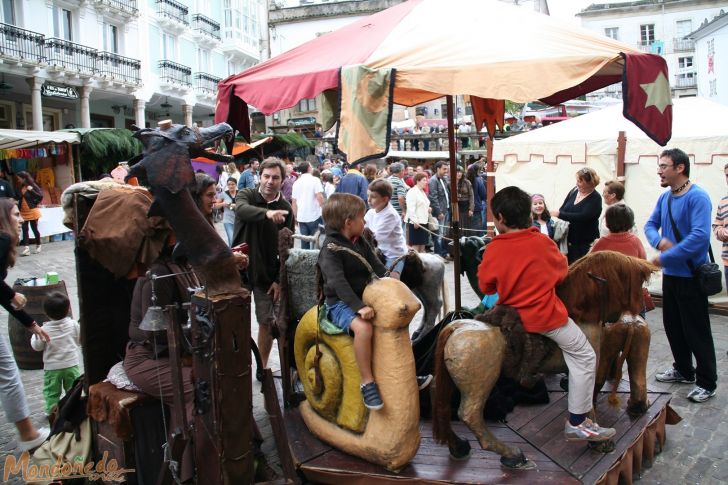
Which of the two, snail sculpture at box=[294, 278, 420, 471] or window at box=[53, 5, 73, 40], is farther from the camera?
window at box=[53, 5, 73, 40]

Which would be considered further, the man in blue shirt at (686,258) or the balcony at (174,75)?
the balcony at (174,75)

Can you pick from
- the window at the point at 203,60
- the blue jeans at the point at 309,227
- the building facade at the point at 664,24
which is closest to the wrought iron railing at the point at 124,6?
the window at the point at 203,60

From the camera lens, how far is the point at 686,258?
15.5 ft

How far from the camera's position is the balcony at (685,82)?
48.6m

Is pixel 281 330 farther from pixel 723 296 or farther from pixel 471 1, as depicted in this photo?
pixel 723 296

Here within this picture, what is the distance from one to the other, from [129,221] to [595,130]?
23.8 feet

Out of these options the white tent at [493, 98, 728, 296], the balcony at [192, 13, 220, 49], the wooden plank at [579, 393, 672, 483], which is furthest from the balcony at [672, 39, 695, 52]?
the wooden plank at [579, 393, 672, 483]

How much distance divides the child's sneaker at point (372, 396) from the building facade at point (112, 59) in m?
22.3

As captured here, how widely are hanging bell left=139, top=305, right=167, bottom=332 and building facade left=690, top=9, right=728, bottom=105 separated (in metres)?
41.3

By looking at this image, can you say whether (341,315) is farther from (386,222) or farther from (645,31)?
(645,31)

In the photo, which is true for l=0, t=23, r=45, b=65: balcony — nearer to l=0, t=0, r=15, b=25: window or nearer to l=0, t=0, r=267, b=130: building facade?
l=0, t=0, r=267, b=130: building facade

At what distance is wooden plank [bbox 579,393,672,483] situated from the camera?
3.36 m

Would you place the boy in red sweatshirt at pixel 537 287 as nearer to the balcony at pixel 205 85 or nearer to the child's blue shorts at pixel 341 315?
the child's blue shorts at pixel 341 315

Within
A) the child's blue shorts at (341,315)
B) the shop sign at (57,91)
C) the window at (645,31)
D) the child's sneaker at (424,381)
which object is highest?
the window at (645,31)
